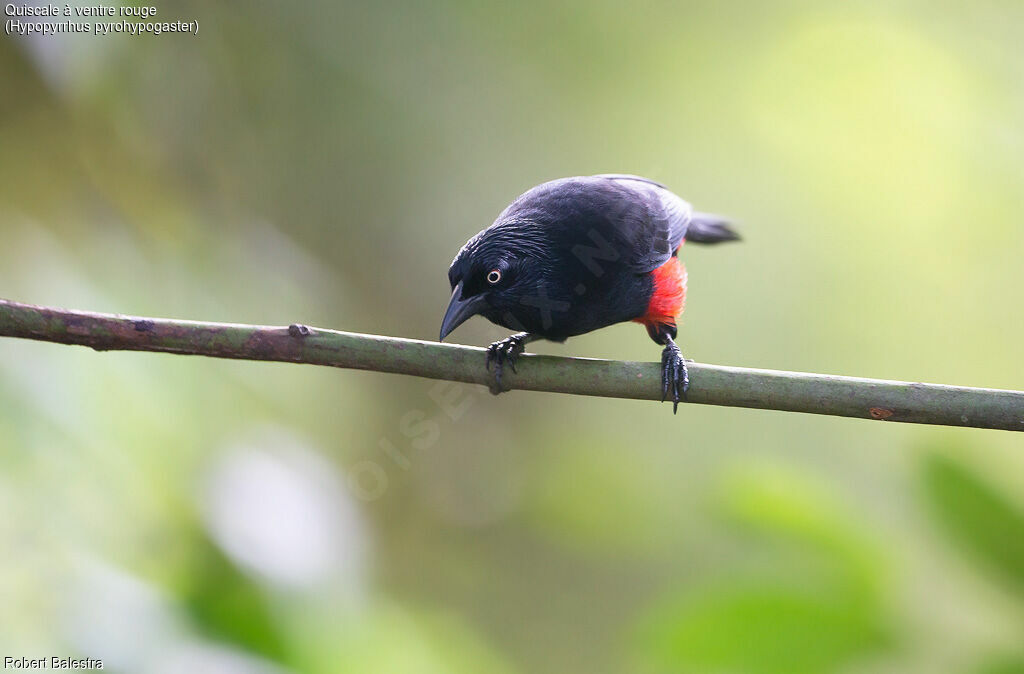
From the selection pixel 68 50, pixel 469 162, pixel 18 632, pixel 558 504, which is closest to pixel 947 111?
pixel 469 162

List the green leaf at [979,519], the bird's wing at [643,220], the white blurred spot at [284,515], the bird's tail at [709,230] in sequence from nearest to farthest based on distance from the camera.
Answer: the green leaf at [979,519] < the white blurred spot at [284,515] < the bird's wing at [643,220] < the bird's tail at [709,230]

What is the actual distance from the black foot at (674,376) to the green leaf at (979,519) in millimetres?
719

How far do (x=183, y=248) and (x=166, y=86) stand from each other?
3.67 feet

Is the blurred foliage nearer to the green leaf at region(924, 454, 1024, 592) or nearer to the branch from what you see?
the green leaf at region(924, 454, 1024, 592)

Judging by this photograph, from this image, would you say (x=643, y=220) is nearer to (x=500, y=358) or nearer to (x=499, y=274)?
(x=499, y=274)

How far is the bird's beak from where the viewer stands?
2.79 meters

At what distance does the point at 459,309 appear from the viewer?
287 centimetres

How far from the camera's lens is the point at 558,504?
629 centimetres

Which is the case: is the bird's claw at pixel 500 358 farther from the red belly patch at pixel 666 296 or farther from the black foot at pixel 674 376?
the red belly patch at pixel 666 296

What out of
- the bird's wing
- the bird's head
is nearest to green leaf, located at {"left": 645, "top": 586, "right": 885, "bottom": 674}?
the bird's head

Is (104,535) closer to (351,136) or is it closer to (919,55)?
(351,136)

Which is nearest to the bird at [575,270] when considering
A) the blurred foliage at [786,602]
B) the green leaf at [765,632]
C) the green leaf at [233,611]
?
the blurred foliage at [786,602]

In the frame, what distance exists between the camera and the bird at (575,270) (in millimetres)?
2926

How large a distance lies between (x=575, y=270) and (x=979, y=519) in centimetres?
155
